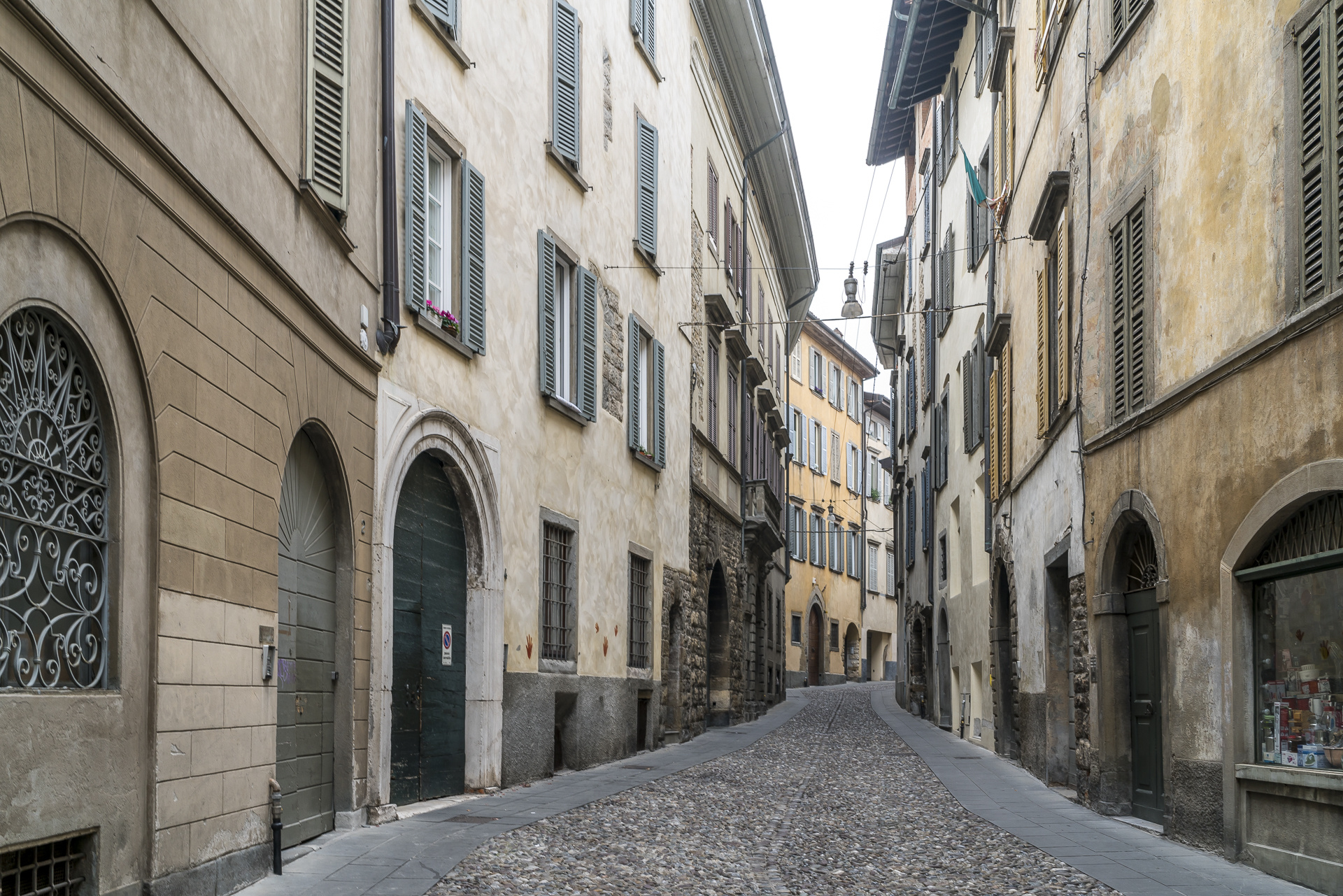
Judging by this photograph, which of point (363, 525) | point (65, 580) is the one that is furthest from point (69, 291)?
point (363, 525)

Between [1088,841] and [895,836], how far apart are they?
134cm

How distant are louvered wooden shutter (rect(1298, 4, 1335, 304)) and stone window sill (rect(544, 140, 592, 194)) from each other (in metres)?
7.83

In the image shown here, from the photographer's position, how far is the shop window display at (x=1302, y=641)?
24.5ft

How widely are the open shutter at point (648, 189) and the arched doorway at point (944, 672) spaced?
9.86 m

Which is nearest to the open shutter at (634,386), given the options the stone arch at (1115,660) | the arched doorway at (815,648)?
the stone arch at (1115,660)

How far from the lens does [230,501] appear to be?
23.4 ft

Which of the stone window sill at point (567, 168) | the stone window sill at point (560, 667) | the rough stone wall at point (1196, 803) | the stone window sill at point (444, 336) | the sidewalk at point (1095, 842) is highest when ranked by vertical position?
the stone window sill at point (567, 168)

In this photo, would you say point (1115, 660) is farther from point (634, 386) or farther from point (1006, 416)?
point (634, 386)

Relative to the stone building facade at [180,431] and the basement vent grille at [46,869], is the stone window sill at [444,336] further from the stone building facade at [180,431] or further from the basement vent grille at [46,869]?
the basement vent grille at [46,869]

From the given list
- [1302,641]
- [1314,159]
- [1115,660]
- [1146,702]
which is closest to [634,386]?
[1115,660]

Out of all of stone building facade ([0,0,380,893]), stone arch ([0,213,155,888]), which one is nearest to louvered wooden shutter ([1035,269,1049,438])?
stone building facade ([0,0,380,893])

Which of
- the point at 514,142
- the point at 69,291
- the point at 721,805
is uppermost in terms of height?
the point at 514,142

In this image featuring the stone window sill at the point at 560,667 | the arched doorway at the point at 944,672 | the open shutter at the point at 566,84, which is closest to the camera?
the stone window sill at the point at 560,667

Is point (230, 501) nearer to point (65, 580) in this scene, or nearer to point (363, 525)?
point (65, 580)
